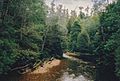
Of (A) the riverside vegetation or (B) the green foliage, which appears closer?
(B) the green foliage

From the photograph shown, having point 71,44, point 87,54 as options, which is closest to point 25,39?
point 87,54

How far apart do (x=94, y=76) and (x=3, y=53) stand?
655 inches

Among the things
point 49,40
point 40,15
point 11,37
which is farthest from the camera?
point 49,40

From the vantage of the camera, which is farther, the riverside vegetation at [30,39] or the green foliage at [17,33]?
the riverside vegetation at [30,39]

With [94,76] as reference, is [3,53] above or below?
above

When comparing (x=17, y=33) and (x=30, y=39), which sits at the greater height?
(x=17, y=33)

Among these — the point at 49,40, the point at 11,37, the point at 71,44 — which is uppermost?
the point at 11,37

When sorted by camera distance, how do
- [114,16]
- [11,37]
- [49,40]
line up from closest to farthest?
[11,37], [114,16], [49,40]

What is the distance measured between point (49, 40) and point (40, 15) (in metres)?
7.52

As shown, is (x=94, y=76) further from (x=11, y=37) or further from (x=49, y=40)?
(x=49, y=40)

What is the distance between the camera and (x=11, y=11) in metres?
40.2

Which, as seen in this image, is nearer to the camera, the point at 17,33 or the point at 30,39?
the point at 17,33

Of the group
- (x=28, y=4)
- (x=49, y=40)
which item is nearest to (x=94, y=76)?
(x=28, y=4)

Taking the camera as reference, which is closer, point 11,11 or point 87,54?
point 11,11
